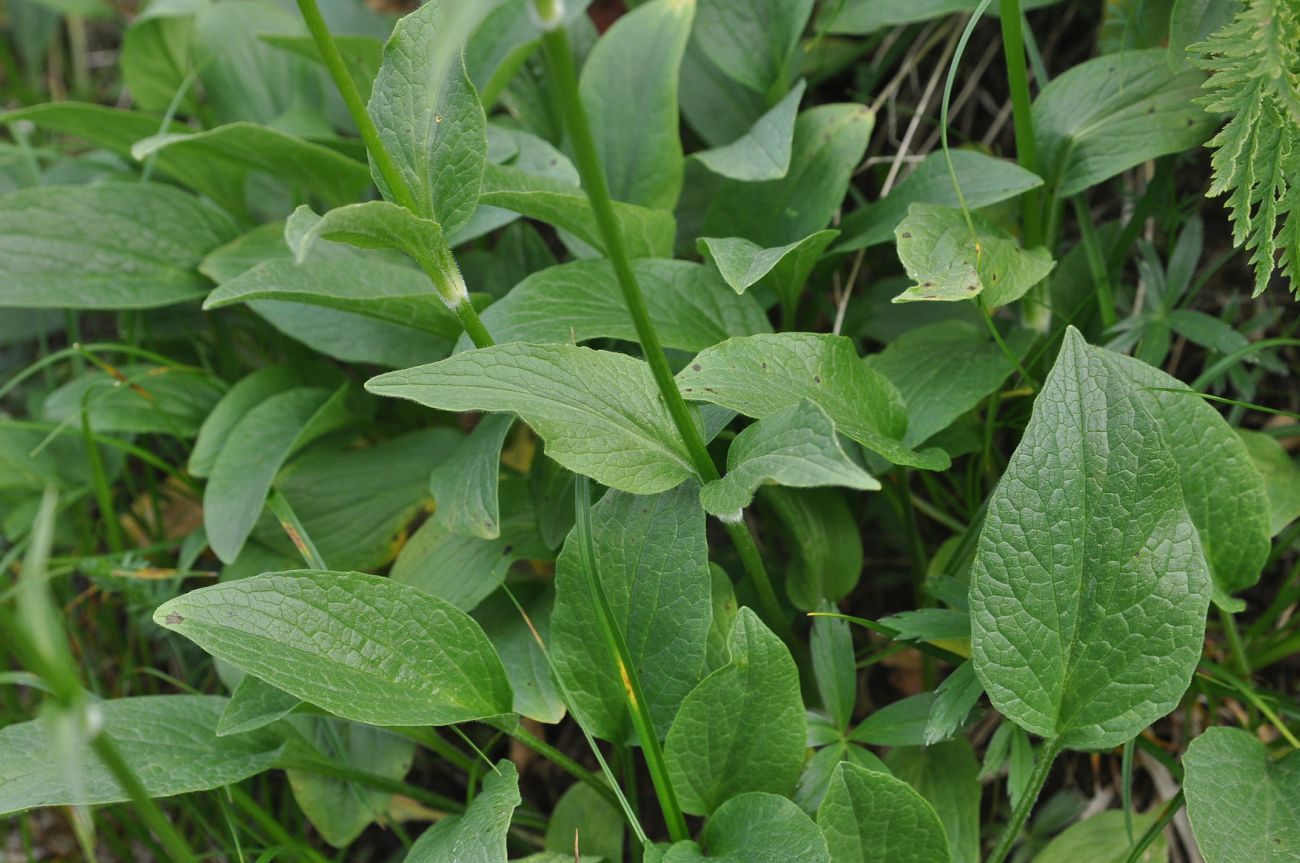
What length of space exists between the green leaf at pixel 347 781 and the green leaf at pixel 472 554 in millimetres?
204

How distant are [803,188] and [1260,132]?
21.5 inches

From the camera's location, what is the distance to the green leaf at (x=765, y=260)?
1092mm

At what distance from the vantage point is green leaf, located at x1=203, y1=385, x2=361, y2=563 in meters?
1.32

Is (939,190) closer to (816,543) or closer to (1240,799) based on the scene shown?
(816,543)

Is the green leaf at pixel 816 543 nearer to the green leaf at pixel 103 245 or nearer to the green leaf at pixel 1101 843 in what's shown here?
the green leaf at pixel 1101 843

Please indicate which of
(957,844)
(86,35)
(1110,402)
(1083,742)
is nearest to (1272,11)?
(1110,402)

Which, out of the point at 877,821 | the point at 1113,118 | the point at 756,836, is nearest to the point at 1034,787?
the point at 877,821

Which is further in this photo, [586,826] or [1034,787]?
[586,826]

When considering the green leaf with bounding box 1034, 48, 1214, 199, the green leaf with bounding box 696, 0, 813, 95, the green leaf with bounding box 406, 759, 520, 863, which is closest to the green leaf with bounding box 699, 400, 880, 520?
the green leaf with bounding box 406, 759, 520, 863

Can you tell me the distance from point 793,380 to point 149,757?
77 cm

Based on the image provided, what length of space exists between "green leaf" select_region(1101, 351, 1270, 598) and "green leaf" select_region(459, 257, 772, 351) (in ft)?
1.41

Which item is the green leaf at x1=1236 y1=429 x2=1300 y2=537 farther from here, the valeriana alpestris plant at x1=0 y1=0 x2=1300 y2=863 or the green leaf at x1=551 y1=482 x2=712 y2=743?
the green leaf at x1=551 y1=482 x2=712 y2=743

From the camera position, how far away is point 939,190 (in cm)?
127

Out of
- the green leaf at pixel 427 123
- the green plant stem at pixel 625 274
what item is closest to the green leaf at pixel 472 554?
the green plant stem at pixel 625 274
